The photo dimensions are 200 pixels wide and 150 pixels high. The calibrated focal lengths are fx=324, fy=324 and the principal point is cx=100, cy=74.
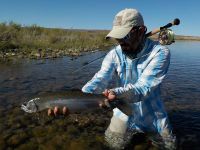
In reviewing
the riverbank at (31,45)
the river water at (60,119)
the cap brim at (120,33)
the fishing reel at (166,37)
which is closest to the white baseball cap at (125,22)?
the cap brim at (120,33)

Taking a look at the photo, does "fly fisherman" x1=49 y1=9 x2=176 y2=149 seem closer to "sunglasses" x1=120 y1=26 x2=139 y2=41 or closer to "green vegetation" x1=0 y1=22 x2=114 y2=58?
"sunglasses" x1=120 y1=26 x2=139 y2=41

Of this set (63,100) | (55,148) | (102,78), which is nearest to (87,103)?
(63,100)

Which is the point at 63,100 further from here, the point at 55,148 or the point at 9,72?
the point at 9,72

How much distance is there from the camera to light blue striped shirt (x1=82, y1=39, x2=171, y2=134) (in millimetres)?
5609

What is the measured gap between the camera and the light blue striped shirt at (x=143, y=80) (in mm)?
5609

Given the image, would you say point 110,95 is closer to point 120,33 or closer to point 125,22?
point 120,33

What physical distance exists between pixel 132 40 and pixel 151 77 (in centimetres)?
74

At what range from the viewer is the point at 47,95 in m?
5.73

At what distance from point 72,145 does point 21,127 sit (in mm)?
2012

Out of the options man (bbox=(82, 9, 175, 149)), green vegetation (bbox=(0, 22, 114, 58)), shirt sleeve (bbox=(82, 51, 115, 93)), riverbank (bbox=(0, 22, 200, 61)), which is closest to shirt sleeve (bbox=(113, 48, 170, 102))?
man (bbox=(82, 9, 175, 149))

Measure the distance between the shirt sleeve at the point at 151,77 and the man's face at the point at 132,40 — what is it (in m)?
0.41

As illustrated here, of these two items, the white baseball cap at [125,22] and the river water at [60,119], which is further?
the river water at [60,119]

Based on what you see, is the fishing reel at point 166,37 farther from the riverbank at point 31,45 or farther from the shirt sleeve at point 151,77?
the riverbank at point 31,45

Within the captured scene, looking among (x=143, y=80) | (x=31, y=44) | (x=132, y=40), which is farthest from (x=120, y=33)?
(x=31, y=44)
